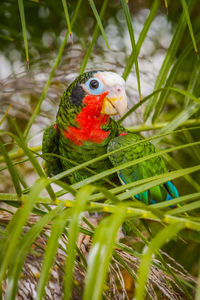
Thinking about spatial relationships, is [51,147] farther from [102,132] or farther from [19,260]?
[19,260]

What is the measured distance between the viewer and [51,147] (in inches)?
38.8

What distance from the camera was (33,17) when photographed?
1.42 m

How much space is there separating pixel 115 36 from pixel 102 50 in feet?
0.31

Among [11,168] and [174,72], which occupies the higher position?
[174,72]

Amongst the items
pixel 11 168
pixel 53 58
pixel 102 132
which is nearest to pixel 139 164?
pixel 102 132

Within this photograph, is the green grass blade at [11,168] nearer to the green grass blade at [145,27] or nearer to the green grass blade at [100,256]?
the green grass blade at [100,256]

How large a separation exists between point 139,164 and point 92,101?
205 millimetres

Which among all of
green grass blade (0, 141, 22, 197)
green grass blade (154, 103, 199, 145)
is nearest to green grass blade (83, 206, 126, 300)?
green grass blade (0, 141, 22, 197)

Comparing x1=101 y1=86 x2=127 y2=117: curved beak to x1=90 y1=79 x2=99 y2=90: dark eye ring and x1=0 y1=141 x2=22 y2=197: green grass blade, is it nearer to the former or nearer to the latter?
x1=90 y1=79 x2=99 y2=90: dark eye ring

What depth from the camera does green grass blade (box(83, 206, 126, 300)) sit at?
253 millimetres

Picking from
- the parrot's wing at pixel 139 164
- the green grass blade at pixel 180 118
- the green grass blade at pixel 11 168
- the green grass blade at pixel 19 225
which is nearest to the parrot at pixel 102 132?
the parrot's wing at pixel 139 164

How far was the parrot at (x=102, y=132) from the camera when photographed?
0.81 m

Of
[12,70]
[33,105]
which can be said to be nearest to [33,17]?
[12,70]

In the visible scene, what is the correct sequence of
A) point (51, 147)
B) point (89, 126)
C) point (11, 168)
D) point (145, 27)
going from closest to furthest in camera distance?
point (11, 168) → point (145, 27) → point (89, 126) → point (51, 147)
